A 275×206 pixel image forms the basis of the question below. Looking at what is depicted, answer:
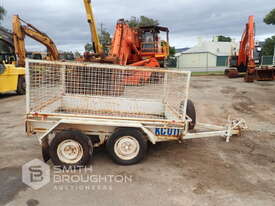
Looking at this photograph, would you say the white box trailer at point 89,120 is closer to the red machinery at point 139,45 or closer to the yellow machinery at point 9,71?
the red machinery at point 139,45

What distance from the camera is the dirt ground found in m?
2.62

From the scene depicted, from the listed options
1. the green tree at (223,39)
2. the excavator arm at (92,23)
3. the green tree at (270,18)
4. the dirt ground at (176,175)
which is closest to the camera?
the dirt ground at (176,175)

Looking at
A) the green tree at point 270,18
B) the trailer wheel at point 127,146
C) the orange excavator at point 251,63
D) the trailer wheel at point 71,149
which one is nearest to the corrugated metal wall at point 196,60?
the green tree at point 270,18

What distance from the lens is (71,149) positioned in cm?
327

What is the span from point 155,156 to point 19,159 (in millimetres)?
2327

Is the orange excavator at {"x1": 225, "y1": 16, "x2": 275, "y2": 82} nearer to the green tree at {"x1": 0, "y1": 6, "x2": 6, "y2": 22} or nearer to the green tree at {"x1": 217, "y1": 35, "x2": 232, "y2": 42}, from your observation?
the green tree at {"x1": 0, "y1": 6, "x2": 6, "y2": 22}

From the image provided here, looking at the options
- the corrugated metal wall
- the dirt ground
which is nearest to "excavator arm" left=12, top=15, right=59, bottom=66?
the dirt ground

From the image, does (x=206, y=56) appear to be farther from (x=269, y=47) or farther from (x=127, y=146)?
(x=127, y=146)

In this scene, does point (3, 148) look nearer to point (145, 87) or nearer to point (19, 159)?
point (19, 159)

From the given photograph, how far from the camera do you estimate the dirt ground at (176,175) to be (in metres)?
2.62

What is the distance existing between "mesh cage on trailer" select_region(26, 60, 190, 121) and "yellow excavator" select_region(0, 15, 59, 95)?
7.20 m

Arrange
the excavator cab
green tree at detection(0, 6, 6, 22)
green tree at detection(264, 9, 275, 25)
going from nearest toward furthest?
the excavator cab
green tree at detection(264, 9, 275, 25)
green tree at detection(0, 6, 6, 22)

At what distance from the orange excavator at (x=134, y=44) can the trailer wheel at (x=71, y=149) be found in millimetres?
4240

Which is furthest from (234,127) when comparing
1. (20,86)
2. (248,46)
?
(248,46)
